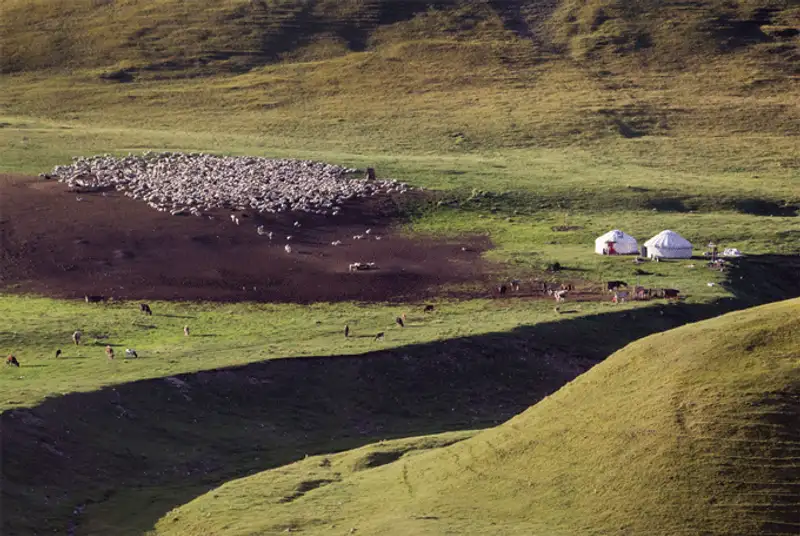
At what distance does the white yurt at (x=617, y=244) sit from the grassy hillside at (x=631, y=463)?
3557 centimetres

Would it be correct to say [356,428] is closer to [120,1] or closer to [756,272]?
[756,272]

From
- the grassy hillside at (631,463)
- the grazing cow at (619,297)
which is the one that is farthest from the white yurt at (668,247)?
the grassy hillside at (631,463)

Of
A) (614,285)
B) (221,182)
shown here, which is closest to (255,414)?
(614,285)

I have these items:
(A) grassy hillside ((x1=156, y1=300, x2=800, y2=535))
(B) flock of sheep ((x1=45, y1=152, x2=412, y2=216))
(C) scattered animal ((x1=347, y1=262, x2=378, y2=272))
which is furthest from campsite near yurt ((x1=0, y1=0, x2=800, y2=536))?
(B) flock of sheep ((x1=45, y1=152, x2=412, y2=216))

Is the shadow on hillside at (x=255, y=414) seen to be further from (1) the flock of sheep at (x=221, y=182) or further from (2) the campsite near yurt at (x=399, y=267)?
(1) the flock of sheep at (x=221, y=182)

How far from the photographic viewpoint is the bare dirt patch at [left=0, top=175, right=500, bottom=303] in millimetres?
67812

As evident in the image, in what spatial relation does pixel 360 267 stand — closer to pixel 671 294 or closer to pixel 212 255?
pixel 212 255

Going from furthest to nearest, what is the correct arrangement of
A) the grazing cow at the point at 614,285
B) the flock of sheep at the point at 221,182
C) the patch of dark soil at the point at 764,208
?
the patch of dark soil at the point at 764,208 → the flock of sheep at the point at 221,182 → the grazing cow at the point at 614,285

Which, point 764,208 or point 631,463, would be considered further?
point 764,208

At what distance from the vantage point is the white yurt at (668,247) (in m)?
73.6

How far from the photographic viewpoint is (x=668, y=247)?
2899 inches

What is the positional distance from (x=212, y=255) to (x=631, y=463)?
4189cm

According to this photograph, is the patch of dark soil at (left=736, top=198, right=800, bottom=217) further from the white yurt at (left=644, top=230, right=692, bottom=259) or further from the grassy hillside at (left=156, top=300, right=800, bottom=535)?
the grassy hillside at (left=156, top=300, right=800, bottom=535)

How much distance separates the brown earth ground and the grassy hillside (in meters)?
27.9
